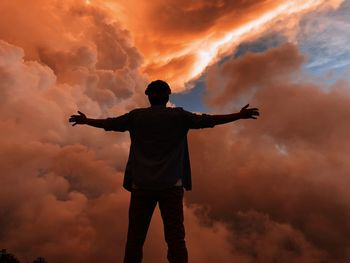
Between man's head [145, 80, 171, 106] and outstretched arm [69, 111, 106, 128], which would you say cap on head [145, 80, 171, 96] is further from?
outstretched arm [69, 111, 106, 128]

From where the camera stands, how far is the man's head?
22.4 ft

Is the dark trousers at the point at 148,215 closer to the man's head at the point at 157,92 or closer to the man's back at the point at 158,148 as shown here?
the man's back at the point at 158,148

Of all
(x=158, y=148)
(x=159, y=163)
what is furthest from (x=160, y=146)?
(x=159, y=163)

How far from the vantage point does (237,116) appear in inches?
264

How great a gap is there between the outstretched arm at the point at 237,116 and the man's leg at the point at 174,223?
1153mm

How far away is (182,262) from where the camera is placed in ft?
20.3

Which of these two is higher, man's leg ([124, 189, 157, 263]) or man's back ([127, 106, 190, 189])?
man's back ([127, 106, 190, 189])

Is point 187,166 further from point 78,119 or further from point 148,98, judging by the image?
point 78,119

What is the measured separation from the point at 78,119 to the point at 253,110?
112 inches

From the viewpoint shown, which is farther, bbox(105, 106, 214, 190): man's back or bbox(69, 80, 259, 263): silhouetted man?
bbox(105, 106, 214, 190): man's back

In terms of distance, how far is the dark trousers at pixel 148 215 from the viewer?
247 inches

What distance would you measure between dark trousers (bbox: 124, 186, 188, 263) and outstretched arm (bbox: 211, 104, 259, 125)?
115cm

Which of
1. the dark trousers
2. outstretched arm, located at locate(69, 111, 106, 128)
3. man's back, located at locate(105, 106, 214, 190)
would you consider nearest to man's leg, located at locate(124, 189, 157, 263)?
the dark trousers

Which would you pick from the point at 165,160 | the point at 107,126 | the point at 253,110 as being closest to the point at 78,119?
the point at 107,126
